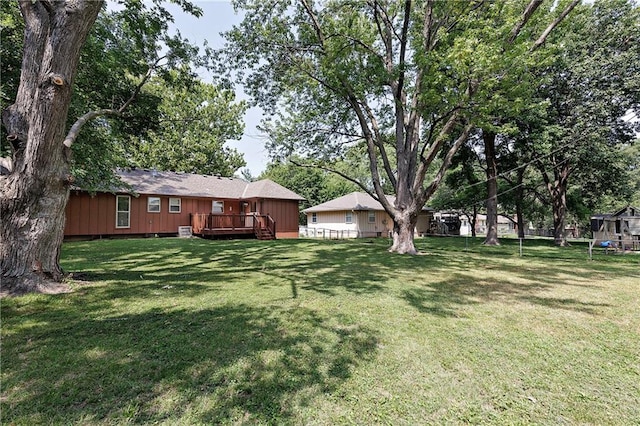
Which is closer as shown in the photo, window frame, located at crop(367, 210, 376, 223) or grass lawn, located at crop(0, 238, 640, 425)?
grass lawn, located at crop(0, 238, 640, 425)

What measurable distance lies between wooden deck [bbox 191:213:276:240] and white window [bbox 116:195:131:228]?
328 centimetres

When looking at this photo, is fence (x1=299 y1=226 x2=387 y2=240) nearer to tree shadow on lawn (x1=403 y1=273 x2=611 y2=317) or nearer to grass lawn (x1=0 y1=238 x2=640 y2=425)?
tree shadow on lawn (x1=403 y1=273 x2=611 y2=317)

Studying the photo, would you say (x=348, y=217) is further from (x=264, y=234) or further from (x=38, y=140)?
(x=38, y=140)

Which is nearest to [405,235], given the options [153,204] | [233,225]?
[233,225]

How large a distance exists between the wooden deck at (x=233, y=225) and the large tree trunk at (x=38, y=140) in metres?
11.4

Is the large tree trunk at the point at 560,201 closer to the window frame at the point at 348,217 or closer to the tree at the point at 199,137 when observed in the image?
the window frame at the point at 348,217

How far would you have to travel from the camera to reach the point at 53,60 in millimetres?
4375

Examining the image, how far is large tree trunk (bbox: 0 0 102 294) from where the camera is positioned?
4.27 meters

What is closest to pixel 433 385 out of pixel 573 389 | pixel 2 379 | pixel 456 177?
pixel 573 389

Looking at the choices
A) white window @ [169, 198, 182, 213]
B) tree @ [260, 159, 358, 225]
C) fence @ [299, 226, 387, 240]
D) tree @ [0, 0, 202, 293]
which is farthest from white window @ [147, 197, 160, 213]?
tree @ [260, 159, 358, 225]

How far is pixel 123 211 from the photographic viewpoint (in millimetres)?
15359

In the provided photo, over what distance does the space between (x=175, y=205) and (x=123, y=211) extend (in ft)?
8.54

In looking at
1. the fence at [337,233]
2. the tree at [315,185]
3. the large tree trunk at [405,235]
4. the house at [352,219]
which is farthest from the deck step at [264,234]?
the tree at [315,185]

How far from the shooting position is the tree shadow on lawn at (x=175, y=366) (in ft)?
6.77
